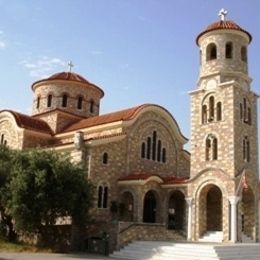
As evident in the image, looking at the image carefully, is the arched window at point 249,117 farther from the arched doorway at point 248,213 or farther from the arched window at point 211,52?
the arched doorway at point 248,213

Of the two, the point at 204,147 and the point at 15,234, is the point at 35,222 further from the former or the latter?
the point at 204,147

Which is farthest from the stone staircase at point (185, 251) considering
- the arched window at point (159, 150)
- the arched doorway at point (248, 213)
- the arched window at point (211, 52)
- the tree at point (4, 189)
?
the arched window at point (211, 52)

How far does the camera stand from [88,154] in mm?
24844

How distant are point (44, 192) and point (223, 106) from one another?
452 inches

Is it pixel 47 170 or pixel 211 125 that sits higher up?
pixel 211 125

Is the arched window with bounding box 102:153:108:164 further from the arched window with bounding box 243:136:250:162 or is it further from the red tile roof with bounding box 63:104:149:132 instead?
the arched window with bounding box 243:136:250:162

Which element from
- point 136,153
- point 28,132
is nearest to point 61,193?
point 136,153

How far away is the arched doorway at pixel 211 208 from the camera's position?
2467 cm

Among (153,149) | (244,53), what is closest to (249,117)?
(244,53)

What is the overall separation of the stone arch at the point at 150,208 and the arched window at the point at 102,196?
3.10 metres

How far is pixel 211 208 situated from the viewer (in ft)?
87.4

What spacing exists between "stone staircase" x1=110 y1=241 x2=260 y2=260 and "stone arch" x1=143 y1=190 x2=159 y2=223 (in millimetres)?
6167

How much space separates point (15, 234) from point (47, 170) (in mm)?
5201

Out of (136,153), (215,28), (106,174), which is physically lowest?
(106,174)
